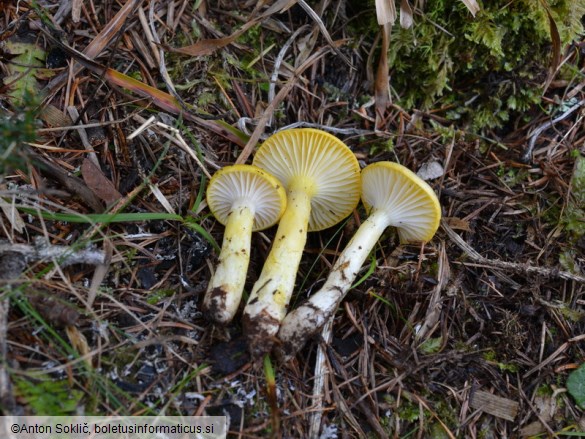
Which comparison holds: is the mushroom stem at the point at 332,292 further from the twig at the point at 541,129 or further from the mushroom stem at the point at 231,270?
the twig at the point at 541,129

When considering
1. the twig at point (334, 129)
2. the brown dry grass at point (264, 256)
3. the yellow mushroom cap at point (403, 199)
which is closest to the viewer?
the brown dry grass at point (264, 256)

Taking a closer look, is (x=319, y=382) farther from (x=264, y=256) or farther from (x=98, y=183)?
(x=98, y=183)

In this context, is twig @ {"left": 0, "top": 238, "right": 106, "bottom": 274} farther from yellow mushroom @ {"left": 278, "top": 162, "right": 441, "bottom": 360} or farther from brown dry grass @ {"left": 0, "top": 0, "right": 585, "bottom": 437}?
yellow mushroom @ {"left": 278, "top": 162, "right": 441, "bottom": 360}

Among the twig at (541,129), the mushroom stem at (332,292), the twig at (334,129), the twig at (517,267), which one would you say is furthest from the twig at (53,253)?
the twig at (541,129)

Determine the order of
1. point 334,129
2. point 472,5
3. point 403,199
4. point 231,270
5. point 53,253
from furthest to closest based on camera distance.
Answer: point 334,129
point 472,5
point 403,199
point 231,270
point 53,253

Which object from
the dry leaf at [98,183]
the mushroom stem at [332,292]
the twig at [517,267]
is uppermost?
the dry leaf at [98,183]

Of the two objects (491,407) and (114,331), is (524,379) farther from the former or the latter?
(114,331)

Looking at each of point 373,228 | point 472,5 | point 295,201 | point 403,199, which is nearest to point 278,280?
point 295,201
